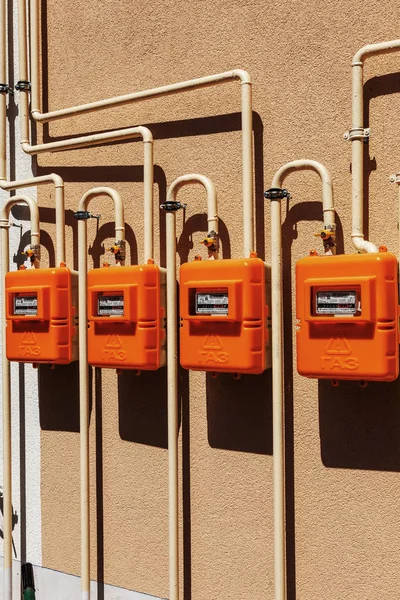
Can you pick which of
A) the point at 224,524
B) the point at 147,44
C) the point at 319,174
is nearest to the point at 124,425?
the point at 224,524

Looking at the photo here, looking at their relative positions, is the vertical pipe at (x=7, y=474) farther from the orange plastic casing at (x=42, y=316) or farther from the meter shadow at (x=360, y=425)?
the meter shadow at (x=360, y=425)

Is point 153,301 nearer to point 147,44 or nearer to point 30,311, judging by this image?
point 30,311

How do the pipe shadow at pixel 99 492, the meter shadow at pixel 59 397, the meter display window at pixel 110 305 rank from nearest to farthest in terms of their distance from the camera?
the meter display window at pixel 110 305 < the pipe shadow at pixel 99 492 < the meter shadow at pixel 59 397

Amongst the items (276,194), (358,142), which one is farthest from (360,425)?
(358,142)

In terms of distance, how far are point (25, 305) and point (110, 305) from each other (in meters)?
0.43

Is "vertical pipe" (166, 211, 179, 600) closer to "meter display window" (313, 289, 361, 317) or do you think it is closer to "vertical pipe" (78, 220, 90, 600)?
"vertical pipe" (78, 220, 90, 600)

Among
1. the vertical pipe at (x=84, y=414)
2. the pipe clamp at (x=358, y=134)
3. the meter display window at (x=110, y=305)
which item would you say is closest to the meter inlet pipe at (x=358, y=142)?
the pipe clamp at (x=358, y=134)

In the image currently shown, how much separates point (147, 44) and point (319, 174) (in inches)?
38.2

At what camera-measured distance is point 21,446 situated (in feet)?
9.58

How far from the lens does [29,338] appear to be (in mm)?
2594

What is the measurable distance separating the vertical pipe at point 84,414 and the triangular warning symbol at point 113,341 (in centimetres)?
24

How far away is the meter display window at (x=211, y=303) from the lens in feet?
7.00

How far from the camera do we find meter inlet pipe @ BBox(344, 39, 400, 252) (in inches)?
79.6

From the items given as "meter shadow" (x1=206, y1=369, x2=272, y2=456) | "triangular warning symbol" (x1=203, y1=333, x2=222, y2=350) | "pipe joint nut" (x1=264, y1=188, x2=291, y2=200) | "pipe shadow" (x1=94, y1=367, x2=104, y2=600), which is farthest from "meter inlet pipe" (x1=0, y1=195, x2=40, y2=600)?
"pipe joint nut" (x1=264, y1=188, x2=291, y2=200)
